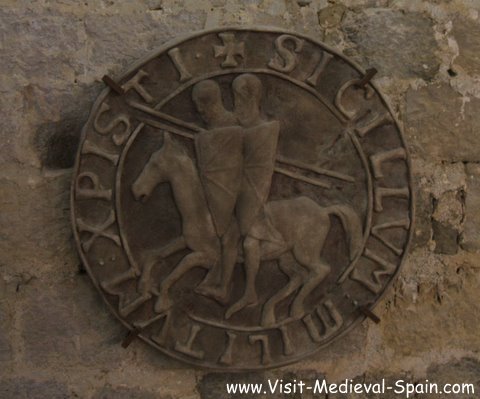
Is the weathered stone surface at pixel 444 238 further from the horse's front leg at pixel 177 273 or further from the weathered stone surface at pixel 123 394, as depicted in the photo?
the weathered stone surface at pixel 123 394

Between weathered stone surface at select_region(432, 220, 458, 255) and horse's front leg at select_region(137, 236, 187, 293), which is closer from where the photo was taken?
horse's front leg at select_region(137, 236, 187, 293)

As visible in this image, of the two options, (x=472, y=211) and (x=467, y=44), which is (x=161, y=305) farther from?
(x=467, y=44)

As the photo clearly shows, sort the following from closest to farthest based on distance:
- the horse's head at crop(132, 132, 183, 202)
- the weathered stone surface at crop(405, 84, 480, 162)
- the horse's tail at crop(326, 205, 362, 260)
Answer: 1. the horse's head at crop(132, 132, 183, 202)
2. the horse's tail at crop(326, 205, 362, 260)
3. the weathered stone surface at crop(405, 84, 480, 162)

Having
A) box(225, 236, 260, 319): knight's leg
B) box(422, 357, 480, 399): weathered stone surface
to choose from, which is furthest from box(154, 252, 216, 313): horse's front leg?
box(422, 357, 480, 399): weathered stone surface

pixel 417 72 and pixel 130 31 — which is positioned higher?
pixel 130 31

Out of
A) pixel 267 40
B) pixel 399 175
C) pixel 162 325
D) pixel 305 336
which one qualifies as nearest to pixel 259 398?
pixel 305 336

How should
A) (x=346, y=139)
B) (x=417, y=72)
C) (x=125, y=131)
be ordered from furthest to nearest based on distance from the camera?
(x=417, y=72)
(x=346, y=139)
(x=125, y=131)

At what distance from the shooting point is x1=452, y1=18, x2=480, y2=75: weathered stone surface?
1905 millimetres

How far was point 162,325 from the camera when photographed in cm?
171

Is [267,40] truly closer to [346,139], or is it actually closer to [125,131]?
[346,139]

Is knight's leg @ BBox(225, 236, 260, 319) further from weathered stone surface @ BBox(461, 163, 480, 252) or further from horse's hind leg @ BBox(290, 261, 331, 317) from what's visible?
weathered stone surface @ BBox(461, 163, 480, 252)

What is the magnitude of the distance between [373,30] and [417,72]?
0.63ft

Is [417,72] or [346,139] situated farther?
Result: [417,72]

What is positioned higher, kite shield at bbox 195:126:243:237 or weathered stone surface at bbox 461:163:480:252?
kite shield at bbox 195:126:243:237
